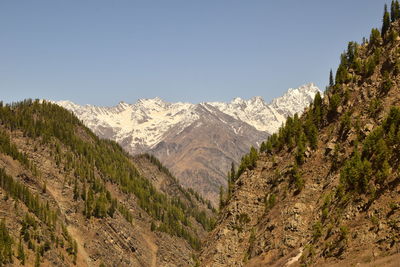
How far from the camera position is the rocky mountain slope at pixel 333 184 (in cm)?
6906

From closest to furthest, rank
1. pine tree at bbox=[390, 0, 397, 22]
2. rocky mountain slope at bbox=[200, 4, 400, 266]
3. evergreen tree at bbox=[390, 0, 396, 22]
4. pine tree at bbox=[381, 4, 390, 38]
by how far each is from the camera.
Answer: rocky mountain slope at bbox=[200, 4, 400, 266], pine tree at bbox=[381, 4, 390, 38], pine tree at bbox=[390, 0, 397, 22], evergreen tree at bbox=[390, 0, 396, 22]

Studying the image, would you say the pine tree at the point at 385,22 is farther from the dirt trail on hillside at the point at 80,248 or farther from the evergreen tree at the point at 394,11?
the dirt trail on hillside at the point at 80,248

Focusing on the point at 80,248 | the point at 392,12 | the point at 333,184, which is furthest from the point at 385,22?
the point at 80,248

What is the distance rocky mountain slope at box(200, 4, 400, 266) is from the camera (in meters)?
69.1

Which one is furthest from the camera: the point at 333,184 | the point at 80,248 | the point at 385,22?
the point at 80,248

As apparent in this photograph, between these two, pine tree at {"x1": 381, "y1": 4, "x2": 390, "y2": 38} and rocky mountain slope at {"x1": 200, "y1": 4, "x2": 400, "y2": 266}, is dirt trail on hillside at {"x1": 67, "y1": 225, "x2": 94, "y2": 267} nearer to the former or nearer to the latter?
rocky mountain slope at {"x1": 200, "y1": 4, "x2": 400, "y2": 266}

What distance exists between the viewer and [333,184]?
85500mm

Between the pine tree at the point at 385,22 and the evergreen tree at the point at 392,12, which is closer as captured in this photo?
the pine tree at the point at 385,22

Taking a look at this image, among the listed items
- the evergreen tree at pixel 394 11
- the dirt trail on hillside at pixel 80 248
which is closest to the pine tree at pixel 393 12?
the evergreen tree at pixel 394 11

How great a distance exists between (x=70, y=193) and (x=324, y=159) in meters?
130

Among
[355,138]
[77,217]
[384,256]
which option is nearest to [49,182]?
[77,217]

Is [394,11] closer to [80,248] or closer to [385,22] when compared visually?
[385,22]

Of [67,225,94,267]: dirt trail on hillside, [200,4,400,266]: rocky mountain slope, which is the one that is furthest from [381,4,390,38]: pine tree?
[67,225,94,267]: dirt trail on hillside

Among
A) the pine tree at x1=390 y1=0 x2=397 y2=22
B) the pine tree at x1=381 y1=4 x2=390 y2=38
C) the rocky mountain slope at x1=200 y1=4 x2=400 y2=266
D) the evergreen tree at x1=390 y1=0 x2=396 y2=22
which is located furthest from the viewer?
the evergreen tree at x1=390 y1=0 x2=396 y2=22
